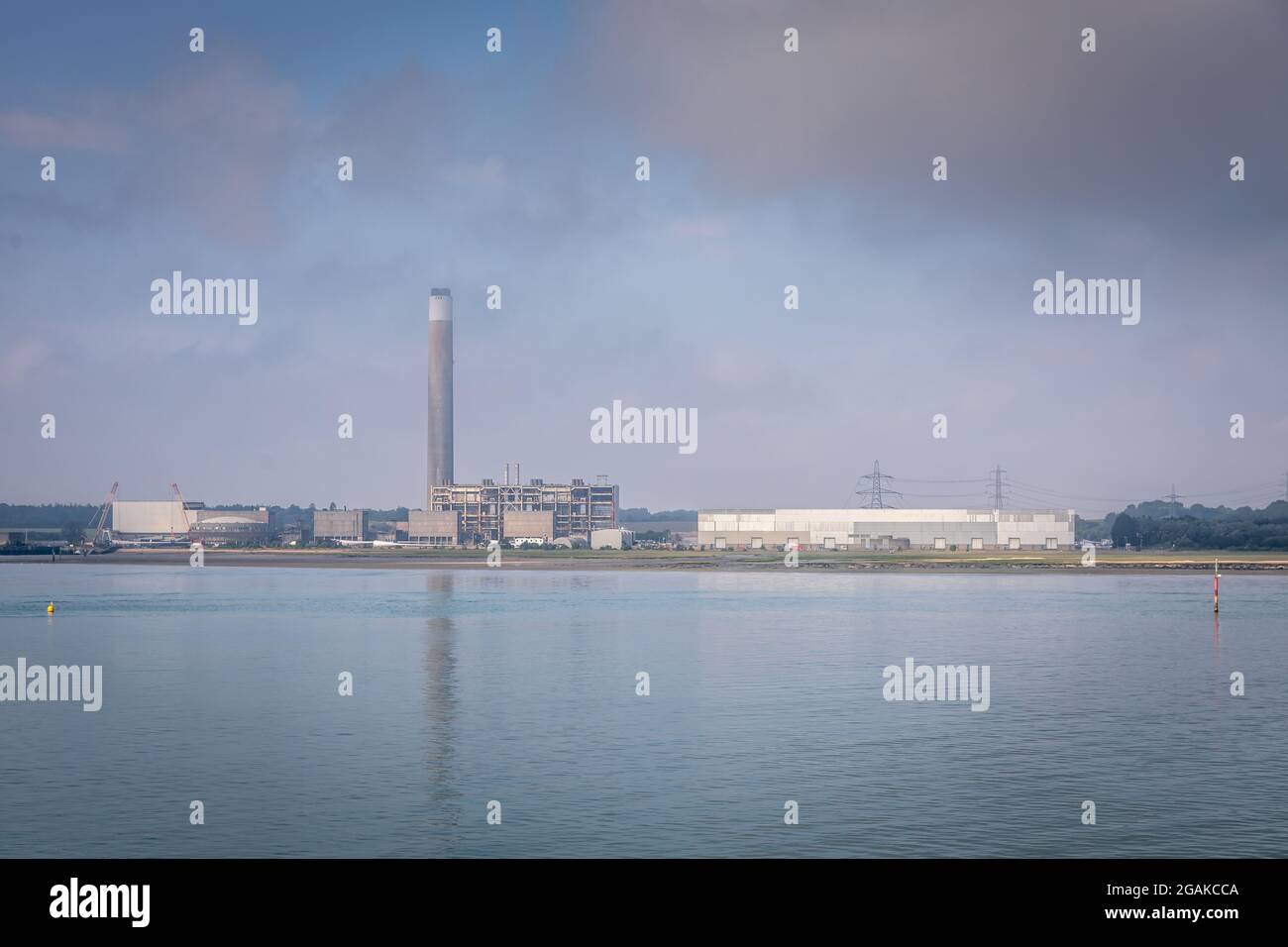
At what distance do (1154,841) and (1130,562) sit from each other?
6941 inches

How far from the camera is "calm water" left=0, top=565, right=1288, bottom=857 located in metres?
31.9

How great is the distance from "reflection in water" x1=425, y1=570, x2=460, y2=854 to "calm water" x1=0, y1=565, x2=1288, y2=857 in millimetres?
198

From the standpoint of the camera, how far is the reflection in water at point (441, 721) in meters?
33.9

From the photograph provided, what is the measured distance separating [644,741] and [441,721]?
9.14 m

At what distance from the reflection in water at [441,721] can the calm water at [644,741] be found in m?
0.20
